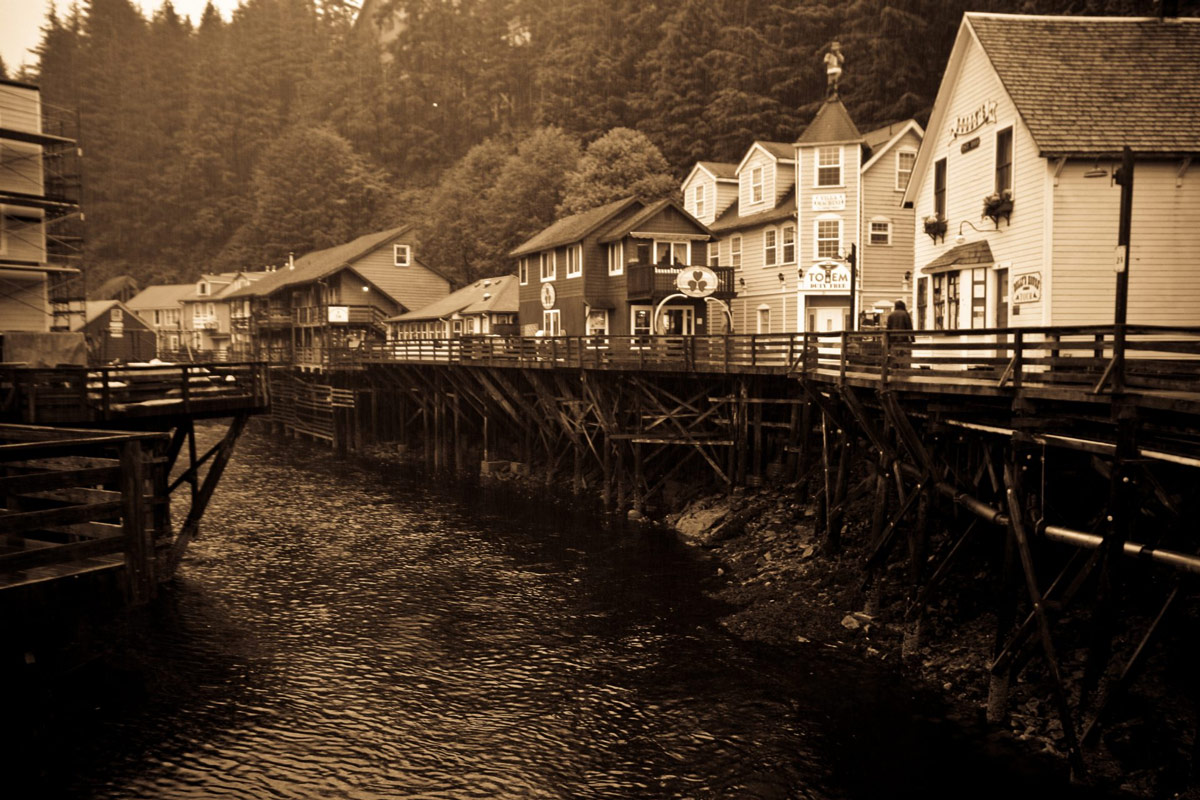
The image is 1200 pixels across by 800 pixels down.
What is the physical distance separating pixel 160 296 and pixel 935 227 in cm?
8085

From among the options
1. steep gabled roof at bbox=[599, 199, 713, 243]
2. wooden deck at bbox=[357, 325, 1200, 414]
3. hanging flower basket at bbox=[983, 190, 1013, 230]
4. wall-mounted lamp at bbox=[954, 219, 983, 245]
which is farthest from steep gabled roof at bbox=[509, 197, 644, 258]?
hanging flower basket at bbox=[983, 190, 1013, 230]

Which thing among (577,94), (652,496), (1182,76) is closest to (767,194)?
(652,496)

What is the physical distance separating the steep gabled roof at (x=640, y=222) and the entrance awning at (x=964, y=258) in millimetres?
14304

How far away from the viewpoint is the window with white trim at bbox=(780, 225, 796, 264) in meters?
33.5

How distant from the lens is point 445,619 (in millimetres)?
16516

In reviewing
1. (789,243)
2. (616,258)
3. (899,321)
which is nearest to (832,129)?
(789,243)

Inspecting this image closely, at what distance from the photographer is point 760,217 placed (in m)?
35.2

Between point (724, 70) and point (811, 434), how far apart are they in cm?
3840

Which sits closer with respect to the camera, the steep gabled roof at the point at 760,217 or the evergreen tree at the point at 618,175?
the steep gabled roof at the point at 760,217

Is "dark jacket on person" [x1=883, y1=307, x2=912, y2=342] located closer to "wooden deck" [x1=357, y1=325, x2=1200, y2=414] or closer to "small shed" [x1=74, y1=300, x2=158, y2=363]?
"wooden deck" [x1=357, y1=325, x2=1200, y2=414]

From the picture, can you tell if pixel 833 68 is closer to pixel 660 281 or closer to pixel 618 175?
pixel 660 281

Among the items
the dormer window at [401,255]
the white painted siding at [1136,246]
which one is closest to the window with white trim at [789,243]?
the white painted siding at [1136,246]

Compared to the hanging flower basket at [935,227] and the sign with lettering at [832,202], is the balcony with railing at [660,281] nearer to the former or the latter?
the sign with lettering at [832,202]

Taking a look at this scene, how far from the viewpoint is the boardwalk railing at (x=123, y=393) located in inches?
611
